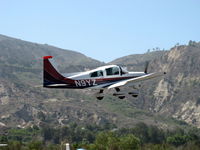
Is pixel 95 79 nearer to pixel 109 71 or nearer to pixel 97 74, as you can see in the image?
pixel 97 74

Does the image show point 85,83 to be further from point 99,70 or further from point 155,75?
point 155,75

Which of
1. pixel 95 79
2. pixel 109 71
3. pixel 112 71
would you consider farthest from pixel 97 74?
pixel 112 71

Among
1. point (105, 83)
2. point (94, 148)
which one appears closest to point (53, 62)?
point (105, 83)

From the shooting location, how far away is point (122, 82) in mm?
50625

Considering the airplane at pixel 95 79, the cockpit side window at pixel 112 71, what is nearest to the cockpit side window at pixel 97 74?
the airplane at pixel 95 79

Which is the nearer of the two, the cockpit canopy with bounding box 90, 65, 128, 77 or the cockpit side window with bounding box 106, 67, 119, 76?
the cockpit canopy with bounding box 90, 65, 128, 77

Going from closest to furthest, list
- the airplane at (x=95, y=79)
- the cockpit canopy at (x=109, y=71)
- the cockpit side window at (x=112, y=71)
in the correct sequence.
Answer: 1. the airplane at (x=95, y=79)
2. the cockpit canopy at (x=109, y=71)
3. the cockpit side window at (x=112, y=71)

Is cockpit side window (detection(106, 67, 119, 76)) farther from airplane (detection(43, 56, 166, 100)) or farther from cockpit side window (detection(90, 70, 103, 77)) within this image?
cockpit side window (detection(90, 70, 103, 77))

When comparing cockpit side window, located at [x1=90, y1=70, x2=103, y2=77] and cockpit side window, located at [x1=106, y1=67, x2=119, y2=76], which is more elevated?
cockpit side window, located at [x1=106, y1=67, x2=119, y2=76]

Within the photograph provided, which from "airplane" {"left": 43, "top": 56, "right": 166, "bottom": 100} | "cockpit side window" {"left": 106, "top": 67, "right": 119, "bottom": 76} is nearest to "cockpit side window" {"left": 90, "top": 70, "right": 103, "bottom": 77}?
"airplane" {"left": 43, "top": 56, "right": 166, "bottom": 100}

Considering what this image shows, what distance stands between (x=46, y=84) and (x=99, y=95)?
6429 mm

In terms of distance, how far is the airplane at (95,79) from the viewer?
47.3 metres

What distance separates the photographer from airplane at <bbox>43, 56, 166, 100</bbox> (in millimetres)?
47312

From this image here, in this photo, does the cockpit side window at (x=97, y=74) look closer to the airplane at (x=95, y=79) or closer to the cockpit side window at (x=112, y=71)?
the airplane at (x=95, y=79)
